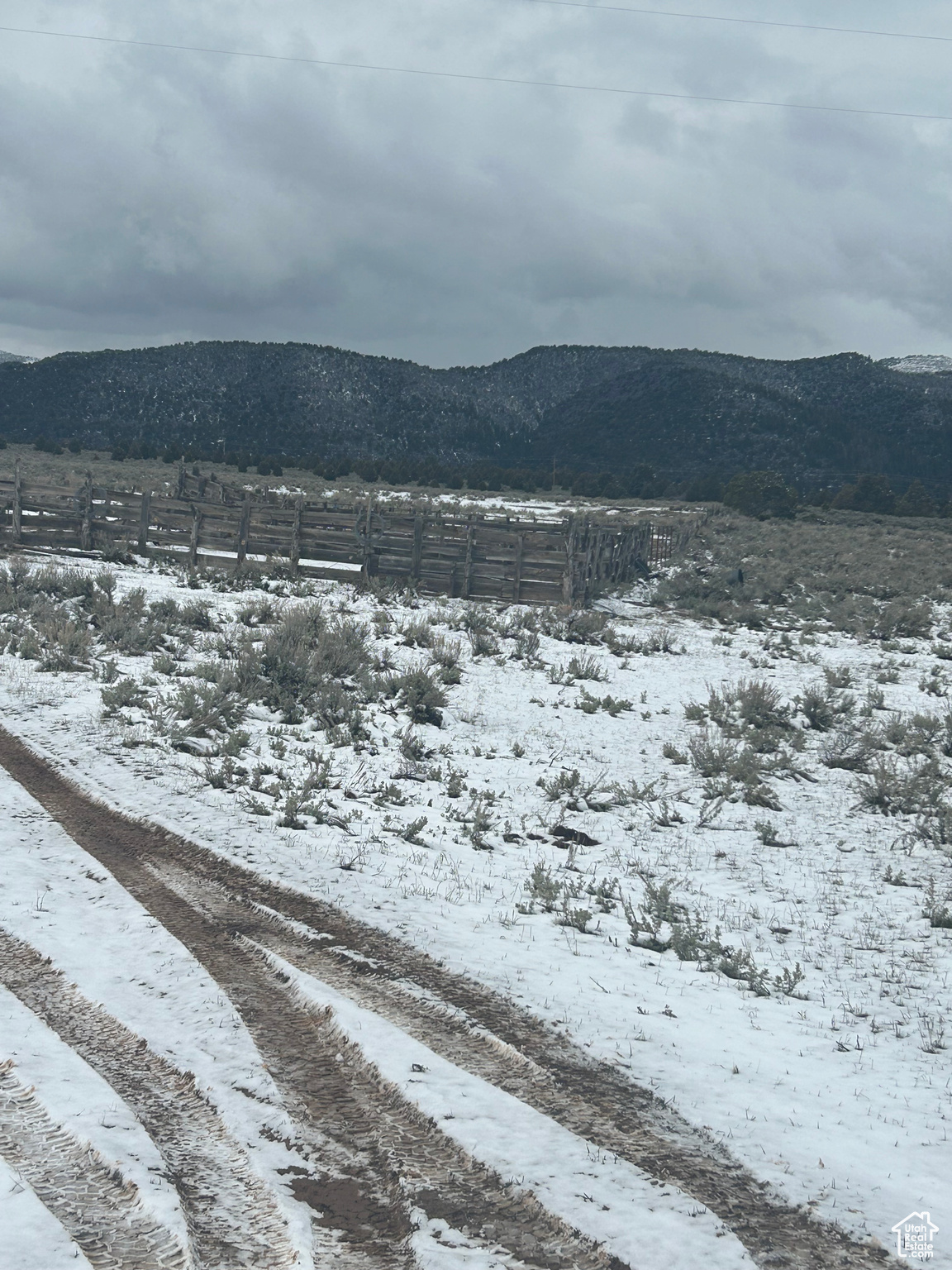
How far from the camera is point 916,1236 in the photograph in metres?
3.39

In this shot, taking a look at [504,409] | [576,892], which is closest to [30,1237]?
[576,892]

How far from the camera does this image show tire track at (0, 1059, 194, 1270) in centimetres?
297

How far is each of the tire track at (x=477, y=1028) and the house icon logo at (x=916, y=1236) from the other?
0.36ft

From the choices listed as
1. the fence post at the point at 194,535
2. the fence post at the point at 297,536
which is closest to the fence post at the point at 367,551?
the fence post at the point at 297,536

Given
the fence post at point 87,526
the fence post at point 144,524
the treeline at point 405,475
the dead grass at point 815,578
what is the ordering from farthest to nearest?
the treeline at point 405,475, the fence post at point 144,524, the fence post at point 87,526, the dead grass at point 815,578

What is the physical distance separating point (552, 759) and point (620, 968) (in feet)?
17.6

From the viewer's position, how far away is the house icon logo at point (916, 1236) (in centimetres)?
329

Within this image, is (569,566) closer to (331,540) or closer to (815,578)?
(331,540)

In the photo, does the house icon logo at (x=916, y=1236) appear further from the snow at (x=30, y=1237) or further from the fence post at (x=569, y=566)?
the fence post at (x=569, y=566)

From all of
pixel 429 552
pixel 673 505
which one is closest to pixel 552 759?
pixel 429 552

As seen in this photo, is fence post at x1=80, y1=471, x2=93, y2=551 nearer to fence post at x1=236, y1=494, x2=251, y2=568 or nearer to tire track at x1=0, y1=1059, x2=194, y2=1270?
fence post at x1=236, y1=494, x2=251, y2=568

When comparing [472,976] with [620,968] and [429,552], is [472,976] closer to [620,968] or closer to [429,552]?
[620,968]

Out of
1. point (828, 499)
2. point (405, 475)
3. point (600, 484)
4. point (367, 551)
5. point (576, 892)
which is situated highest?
point (600, 484)

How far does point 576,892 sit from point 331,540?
60.4 ft
